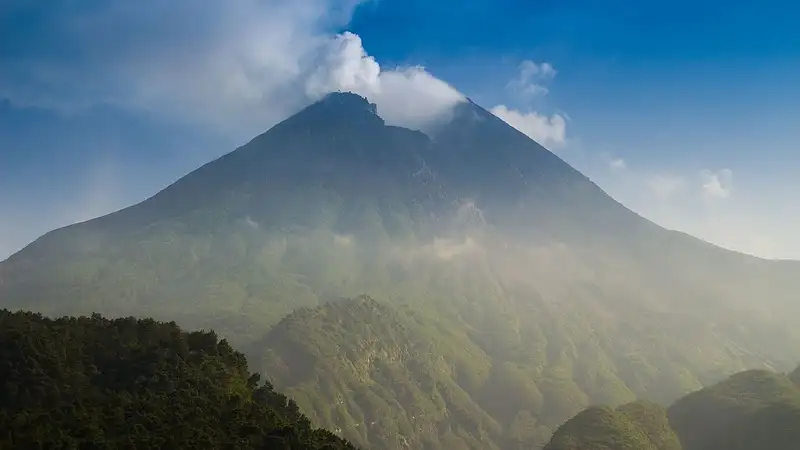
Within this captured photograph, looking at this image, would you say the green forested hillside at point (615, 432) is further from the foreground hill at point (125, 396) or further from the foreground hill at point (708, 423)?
the foreground hill at point (125, 396)

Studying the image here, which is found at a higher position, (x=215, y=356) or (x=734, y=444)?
(x=215, y=356)

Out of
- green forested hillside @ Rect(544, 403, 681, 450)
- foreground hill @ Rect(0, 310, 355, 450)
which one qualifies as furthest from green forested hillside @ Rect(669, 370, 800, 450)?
foreground hill @ Rect(0, 310, 355, 450)

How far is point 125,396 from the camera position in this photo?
2922cm

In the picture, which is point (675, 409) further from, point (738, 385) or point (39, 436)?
point (39, 436)

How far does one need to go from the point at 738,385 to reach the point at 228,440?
447 feet

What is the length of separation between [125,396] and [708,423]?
121 m

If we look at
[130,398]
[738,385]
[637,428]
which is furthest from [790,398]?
[130,398]

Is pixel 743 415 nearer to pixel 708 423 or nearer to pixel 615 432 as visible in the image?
pixel 708 423

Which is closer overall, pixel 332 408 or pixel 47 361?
pixel 47 361

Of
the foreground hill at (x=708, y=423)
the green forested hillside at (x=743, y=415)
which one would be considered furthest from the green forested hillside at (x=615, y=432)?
the green forested hillside at (x=743, y=415)

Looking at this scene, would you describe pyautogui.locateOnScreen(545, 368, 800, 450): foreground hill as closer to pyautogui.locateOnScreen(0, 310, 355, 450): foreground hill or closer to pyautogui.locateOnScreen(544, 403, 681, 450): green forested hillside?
pyautogui.locateOnScreen(544, 403, 681, 450): green forested hillside

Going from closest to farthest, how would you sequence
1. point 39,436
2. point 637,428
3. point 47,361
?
point 39,436 → point 47,361 → point 637,428

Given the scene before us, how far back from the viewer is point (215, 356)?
38.5m

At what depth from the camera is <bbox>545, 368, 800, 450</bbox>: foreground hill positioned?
102125 millimetres
